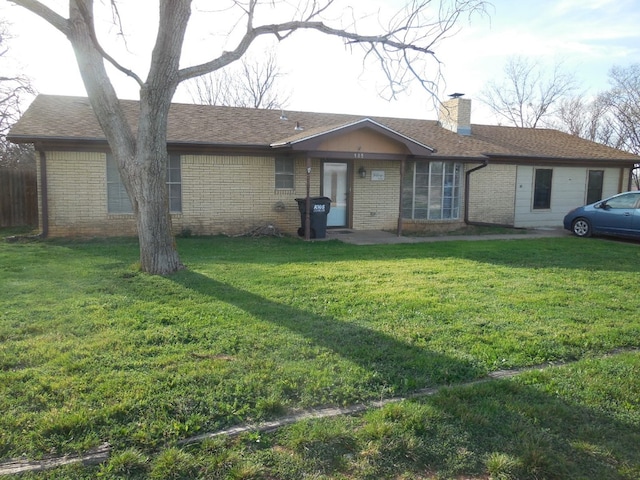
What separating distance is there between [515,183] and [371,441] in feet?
53.3

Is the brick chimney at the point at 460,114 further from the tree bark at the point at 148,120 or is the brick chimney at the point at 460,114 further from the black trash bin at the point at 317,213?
the tree bark at the point at 148,120

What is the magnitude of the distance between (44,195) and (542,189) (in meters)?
16.5

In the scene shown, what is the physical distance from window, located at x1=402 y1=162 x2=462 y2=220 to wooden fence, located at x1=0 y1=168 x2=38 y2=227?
40.2ft

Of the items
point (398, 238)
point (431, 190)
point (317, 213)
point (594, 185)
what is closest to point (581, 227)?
point (431, 190)

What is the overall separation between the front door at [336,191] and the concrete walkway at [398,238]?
A: 0.41 metres

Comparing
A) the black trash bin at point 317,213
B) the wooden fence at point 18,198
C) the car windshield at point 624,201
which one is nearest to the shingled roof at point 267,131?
the black trash bin at point 317,213

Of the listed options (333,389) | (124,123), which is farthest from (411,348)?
(124,123)

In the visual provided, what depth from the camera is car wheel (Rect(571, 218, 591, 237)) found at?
14.4 metres

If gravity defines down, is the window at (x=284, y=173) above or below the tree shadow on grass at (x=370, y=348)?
above

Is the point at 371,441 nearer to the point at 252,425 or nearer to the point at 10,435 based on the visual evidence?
the point at 252,425

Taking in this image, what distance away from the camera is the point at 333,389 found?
369 centimetres

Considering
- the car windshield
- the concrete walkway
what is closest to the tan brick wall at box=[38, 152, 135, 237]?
the concrete walkway

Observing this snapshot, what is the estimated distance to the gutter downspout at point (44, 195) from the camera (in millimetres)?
12008

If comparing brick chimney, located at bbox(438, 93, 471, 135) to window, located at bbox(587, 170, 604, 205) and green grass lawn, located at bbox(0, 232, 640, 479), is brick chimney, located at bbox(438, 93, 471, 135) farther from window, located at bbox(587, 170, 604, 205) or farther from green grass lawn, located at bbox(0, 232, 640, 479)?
green grass lawn, located at bbox(0, 232, 640, 479)
